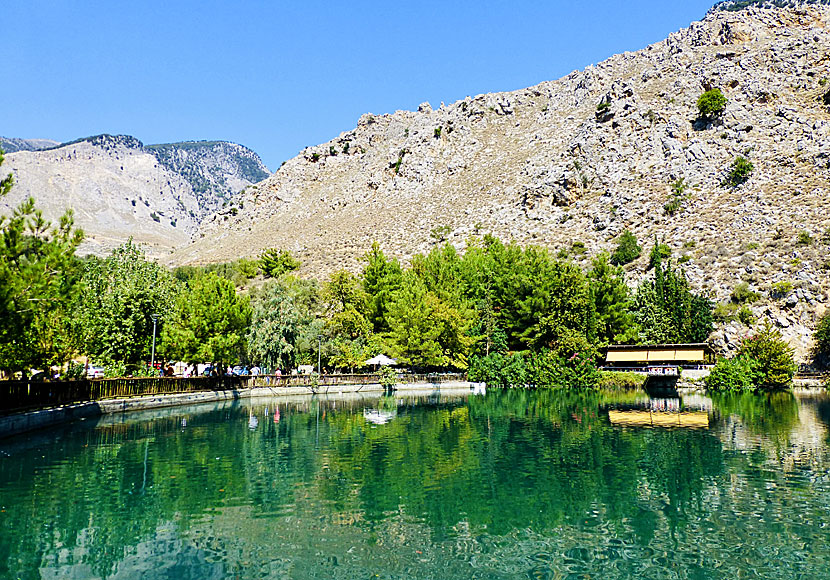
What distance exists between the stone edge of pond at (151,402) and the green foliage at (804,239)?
39.3 metres

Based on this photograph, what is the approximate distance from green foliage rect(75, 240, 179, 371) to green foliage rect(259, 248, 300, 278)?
41.9 m

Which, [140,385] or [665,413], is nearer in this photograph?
[665,413]

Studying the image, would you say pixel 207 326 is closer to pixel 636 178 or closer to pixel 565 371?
pixel 565 371

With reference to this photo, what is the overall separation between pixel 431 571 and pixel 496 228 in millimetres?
83533

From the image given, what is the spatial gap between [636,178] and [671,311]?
116ft

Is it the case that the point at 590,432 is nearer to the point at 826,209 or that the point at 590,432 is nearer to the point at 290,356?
the point at 290,356

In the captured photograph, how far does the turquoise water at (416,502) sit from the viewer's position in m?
10.6

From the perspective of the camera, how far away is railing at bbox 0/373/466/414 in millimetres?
26078

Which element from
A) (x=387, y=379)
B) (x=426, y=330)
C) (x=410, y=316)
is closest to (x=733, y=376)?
(x=426, y=330)

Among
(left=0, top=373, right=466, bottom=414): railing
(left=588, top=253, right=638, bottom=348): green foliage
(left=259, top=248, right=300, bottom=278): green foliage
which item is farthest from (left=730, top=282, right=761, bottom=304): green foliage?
(left=259, top=248, right=300, bottom=278): green foliage

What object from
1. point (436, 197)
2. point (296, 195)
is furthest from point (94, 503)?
point (296, 195)

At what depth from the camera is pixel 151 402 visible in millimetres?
35406

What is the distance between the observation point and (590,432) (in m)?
26.8

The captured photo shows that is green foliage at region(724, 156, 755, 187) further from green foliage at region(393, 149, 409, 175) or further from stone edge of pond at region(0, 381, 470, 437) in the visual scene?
green foliage at region(393, 149, 409, 175)
